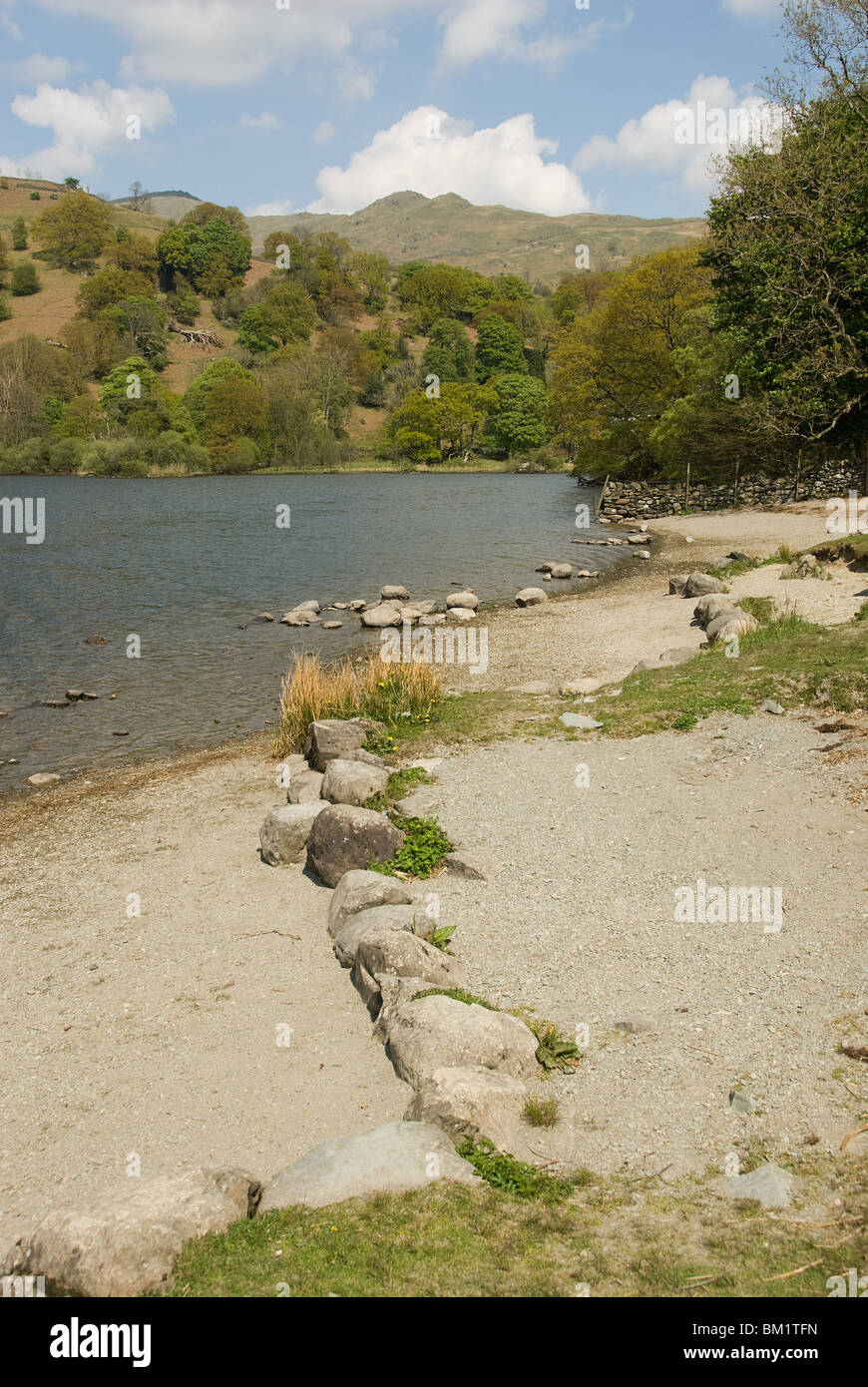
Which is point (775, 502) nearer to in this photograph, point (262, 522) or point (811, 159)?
point (811, 159)

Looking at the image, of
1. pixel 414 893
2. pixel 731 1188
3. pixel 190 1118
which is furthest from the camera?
pixel 414 893

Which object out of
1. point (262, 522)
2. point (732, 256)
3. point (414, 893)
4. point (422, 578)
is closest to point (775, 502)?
point (732, 256)

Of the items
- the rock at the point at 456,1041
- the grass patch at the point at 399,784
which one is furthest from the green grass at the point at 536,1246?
the grass patch at the point at 399,784

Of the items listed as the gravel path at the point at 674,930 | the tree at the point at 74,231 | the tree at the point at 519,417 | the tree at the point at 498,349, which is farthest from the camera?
the tree at the point at 74,231

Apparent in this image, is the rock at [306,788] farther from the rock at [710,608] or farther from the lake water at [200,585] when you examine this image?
the rock at [710,608]

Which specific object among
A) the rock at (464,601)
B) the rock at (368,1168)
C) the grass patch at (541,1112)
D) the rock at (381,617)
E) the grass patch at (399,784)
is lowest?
the grass patch at (541,1112)

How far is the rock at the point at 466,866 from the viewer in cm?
1038

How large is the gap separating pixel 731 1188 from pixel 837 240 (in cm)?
3117

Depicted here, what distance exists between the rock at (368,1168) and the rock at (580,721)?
9.35 m

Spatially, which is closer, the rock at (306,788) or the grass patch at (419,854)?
the grass patch at (419,854)

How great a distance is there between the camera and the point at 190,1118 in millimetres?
6965

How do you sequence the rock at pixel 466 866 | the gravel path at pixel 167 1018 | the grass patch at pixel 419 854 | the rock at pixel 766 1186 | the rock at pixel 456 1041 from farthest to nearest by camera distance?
the grass patch at pixel 419 854 < the rock at pixel 466 866 < the rock at pixel 456 1041 < the gravel path at pixel 167 1018 < the rock at pixel 766 1186

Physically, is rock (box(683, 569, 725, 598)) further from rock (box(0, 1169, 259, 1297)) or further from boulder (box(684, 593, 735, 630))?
rock (box(0, 1169, 259, 1297))

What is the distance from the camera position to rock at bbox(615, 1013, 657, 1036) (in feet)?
24.2
